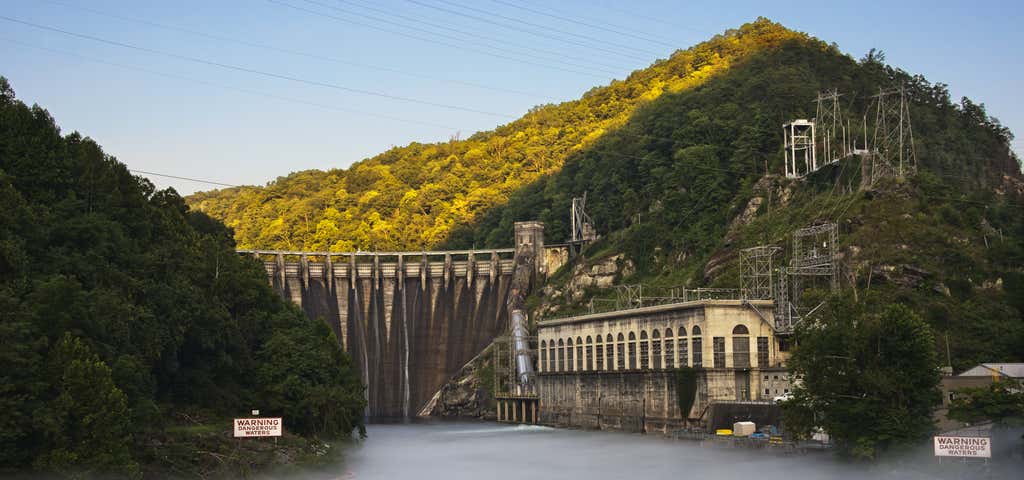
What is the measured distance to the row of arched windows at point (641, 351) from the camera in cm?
8862

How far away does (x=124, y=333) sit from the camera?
63.4 metres

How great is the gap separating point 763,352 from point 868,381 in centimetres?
2420

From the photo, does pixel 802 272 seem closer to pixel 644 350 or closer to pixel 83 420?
pixel 644 350

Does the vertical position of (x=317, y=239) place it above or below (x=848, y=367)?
above

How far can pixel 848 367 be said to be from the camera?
66.2 m

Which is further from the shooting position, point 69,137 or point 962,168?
point 962,168

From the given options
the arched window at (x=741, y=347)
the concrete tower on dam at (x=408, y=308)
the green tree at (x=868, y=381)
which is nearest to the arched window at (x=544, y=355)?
A: the concrete tower on dam at (x=408, y=308)

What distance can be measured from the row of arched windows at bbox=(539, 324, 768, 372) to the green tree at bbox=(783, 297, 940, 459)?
1871 cm

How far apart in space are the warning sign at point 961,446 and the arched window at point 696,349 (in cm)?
3262

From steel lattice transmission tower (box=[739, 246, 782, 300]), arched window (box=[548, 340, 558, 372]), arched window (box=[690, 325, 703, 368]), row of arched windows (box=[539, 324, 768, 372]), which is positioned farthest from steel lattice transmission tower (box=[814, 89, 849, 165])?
arched window (box=[548, 340, 558, 372])

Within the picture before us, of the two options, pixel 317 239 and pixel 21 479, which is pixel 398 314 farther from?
pixel 21 479

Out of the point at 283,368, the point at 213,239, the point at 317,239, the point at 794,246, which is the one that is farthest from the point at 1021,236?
the point at 317,239

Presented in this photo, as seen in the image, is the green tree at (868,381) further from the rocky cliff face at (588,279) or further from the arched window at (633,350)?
the rocky cliff face at (588,279)

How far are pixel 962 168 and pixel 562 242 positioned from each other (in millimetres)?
50189
